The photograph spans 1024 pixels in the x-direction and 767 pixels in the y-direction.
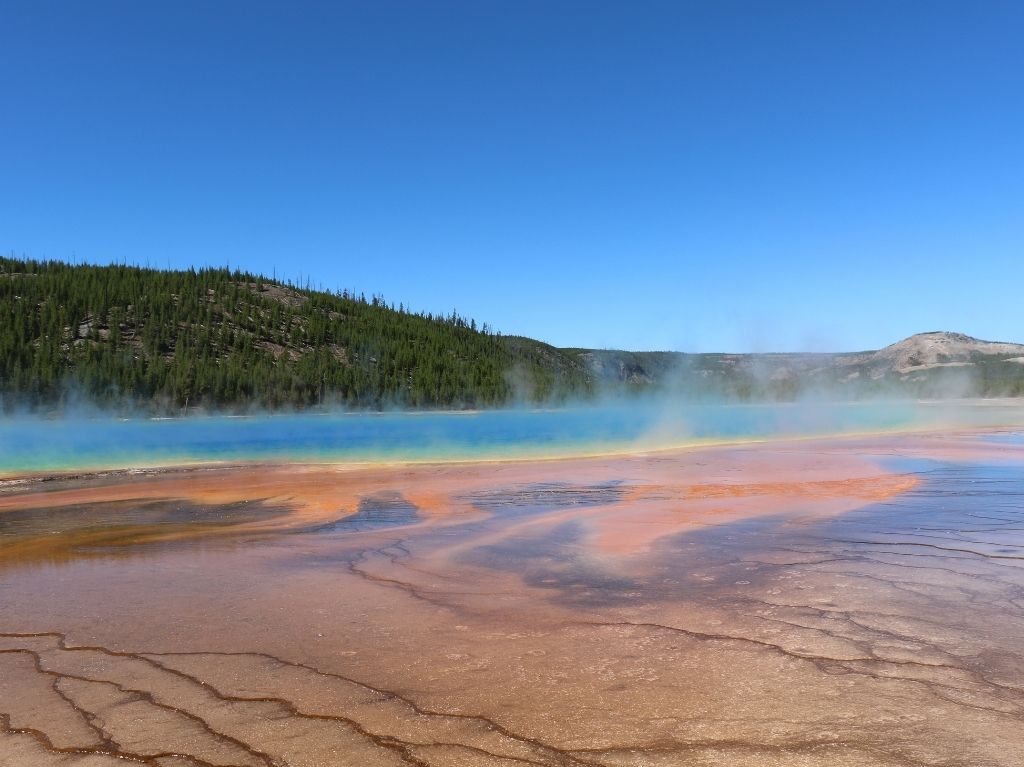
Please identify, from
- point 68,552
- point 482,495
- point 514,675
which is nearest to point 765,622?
point 514,675

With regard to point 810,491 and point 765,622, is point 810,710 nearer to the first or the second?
point 765,622

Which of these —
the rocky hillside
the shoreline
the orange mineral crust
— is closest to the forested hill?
the rocky hillside

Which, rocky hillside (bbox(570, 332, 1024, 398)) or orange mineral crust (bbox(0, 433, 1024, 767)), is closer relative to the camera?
orange mineral crust (bbox(0, 433, 1024, 767))

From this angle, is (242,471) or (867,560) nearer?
(867,560)

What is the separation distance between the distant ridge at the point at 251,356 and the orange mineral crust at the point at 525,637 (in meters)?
84.2

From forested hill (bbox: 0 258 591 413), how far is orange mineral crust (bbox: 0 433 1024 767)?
8467cm

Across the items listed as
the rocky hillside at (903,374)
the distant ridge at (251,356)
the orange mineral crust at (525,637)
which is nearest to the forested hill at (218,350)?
the distant ridge at (251,356)

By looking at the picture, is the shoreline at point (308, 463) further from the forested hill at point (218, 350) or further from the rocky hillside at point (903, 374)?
the rocky hillside at point (903, 374)

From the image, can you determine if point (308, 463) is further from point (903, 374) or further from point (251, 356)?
point (903, 374)

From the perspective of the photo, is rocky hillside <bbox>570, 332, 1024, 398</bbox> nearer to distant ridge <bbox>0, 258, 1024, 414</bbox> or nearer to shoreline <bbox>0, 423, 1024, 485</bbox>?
distant ridge <bbox>0, 258, 1024, 414</bbox>

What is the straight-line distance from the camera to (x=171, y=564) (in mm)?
9414

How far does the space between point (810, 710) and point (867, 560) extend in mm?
4758

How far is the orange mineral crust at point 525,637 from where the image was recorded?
14.0 ft

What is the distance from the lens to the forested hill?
88812 mm
